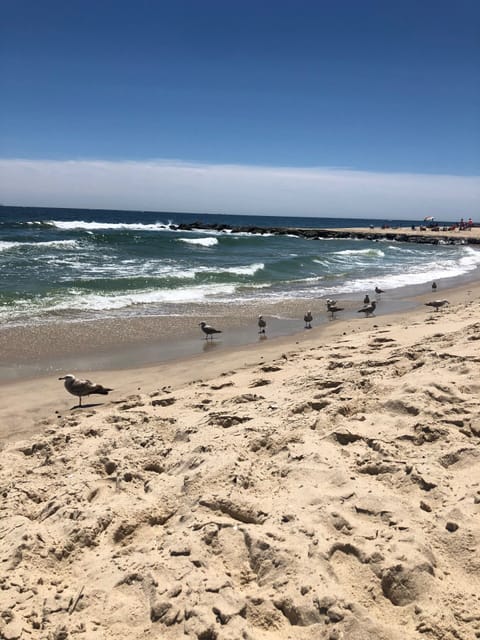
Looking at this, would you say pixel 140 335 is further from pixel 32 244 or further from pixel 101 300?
pixel 32 244

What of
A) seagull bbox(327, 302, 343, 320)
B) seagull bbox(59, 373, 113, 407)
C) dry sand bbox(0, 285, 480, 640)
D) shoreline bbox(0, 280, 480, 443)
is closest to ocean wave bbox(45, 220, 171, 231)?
seagull bbox(327, 302, 343, 320)

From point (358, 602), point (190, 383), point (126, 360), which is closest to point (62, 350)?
point (126, 360)

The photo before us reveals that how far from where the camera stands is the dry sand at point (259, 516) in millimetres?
2861

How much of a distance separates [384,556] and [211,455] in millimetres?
1810

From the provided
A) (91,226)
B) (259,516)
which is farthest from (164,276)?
(91,226)

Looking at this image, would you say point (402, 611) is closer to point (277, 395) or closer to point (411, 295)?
point (277, 395)

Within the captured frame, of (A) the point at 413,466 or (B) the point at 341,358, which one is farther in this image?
(B) the point at 341,358

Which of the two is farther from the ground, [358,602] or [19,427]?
[358,602]

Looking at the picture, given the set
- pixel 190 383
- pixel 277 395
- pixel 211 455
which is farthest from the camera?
pixel 190 383

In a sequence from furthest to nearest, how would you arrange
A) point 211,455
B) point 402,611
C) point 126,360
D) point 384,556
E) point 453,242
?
point 453,242 < point 126,360 < point 211,455 < point 384,556 < point 402,611

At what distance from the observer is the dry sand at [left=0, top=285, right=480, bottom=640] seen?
9.39ft

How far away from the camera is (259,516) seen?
362 centimetres

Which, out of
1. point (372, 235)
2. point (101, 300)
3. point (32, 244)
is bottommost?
point (101, 300)

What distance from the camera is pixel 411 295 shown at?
1947 centimetres
